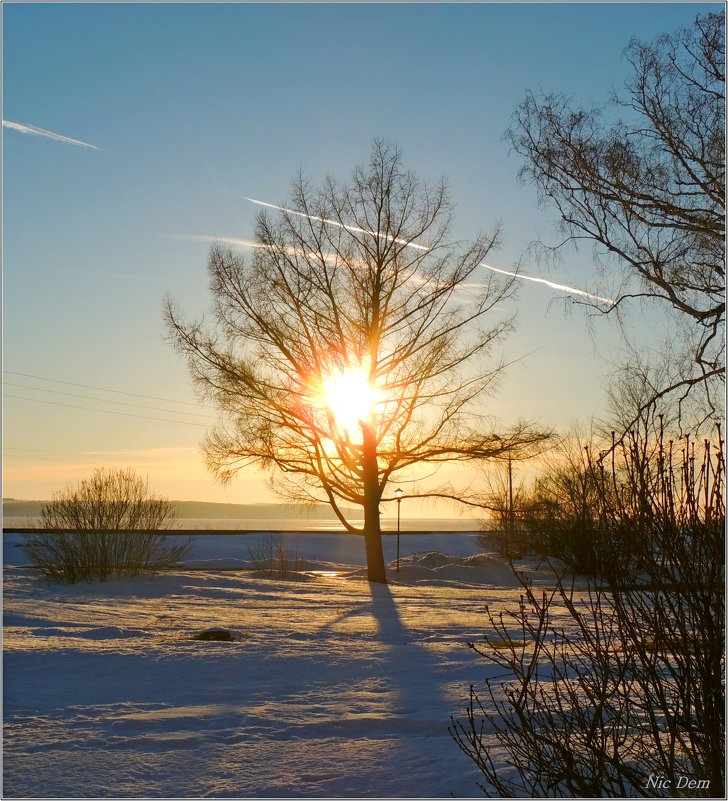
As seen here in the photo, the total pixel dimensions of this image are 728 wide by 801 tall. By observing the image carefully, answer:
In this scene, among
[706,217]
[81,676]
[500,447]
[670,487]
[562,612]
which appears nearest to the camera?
[670,487]

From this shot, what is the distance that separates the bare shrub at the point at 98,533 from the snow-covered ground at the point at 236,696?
2443 mm

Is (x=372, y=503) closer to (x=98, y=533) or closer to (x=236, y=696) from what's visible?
(x=98, y=533)

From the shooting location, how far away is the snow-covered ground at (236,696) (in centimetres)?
477

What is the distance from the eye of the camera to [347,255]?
19.4 meters

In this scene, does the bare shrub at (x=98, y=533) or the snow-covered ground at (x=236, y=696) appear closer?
the snow-covered ground at (x=236, y=696)

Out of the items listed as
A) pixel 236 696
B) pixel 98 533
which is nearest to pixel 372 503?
pixel 98 533

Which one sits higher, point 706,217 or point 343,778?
point 706,217

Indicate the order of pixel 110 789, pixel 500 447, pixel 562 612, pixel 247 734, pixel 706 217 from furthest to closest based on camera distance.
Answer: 1. pixel 500 447
2. pixel 562 612
3. pixel 706 217
4. pixel 247 734
5. pixel 110 789

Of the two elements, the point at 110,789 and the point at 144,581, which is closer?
the point at 110,789

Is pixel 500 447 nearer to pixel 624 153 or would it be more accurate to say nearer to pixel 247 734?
pixel 624 153

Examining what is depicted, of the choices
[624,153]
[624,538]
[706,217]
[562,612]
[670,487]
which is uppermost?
[624,153]

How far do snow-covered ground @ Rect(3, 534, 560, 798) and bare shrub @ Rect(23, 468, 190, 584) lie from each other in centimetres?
244

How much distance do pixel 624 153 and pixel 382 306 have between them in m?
8.80

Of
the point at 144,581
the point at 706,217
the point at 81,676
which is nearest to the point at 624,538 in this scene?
the point at 81,676
